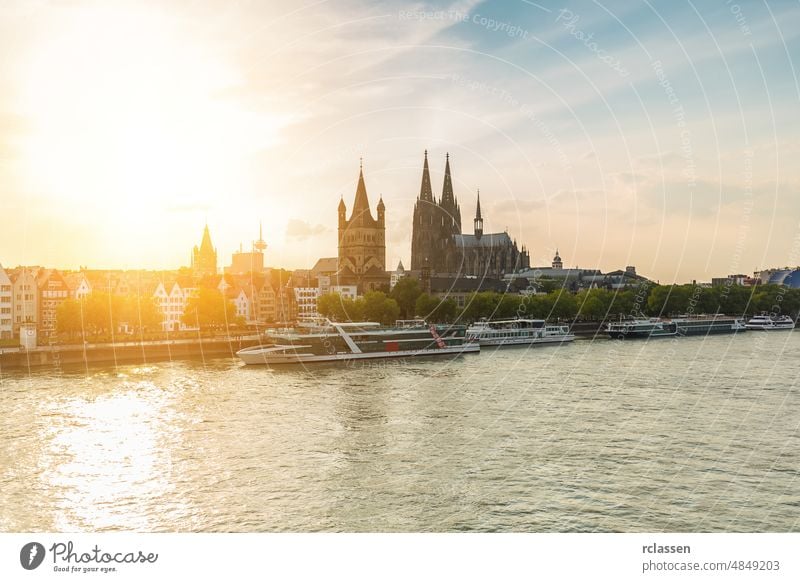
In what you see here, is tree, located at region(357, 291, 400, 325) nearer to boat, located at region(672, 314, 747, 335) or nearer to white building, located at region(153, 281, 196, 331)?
white building, located at region(153, 281, 196, 331)

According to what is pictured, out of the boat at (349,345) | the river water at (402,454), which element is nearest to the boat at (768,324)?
the boat at (349,345)

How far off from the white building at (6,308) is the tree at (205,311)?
26.1 ft

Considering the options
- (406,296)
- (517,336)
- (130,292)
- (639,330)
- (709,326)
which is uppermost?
(130,292)

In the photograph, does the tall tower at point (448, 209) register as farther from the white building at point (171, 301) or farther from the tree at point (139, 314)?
the tree at point (139, 314)

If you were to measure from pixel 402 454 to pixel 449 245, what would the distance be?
6497 cm

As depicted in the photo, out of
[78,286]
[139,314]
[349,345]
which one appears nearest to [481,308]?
[349,345]

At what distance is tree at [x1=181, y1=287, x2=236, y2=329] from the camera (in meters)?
37.7

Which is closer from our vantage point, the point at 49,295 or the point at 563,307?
the point at 49,295

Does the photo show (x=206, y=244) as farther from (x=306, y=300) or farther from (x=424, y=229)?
(x=424, y=229)

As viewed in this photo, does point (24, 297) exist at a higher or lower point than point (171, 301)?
higher

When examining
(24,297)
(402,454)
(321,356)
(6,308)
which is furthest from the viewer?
(24,297)

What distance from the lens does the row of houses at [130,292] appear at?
3426 centimetres

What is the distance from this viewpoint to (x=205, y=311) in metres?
37.7

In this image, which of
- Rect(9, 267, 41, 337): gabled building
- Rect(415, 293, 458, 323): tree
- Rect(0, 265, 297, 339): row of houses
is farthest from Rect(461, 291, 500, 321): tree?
Rect(9, 267, 41, 337): gabled building
